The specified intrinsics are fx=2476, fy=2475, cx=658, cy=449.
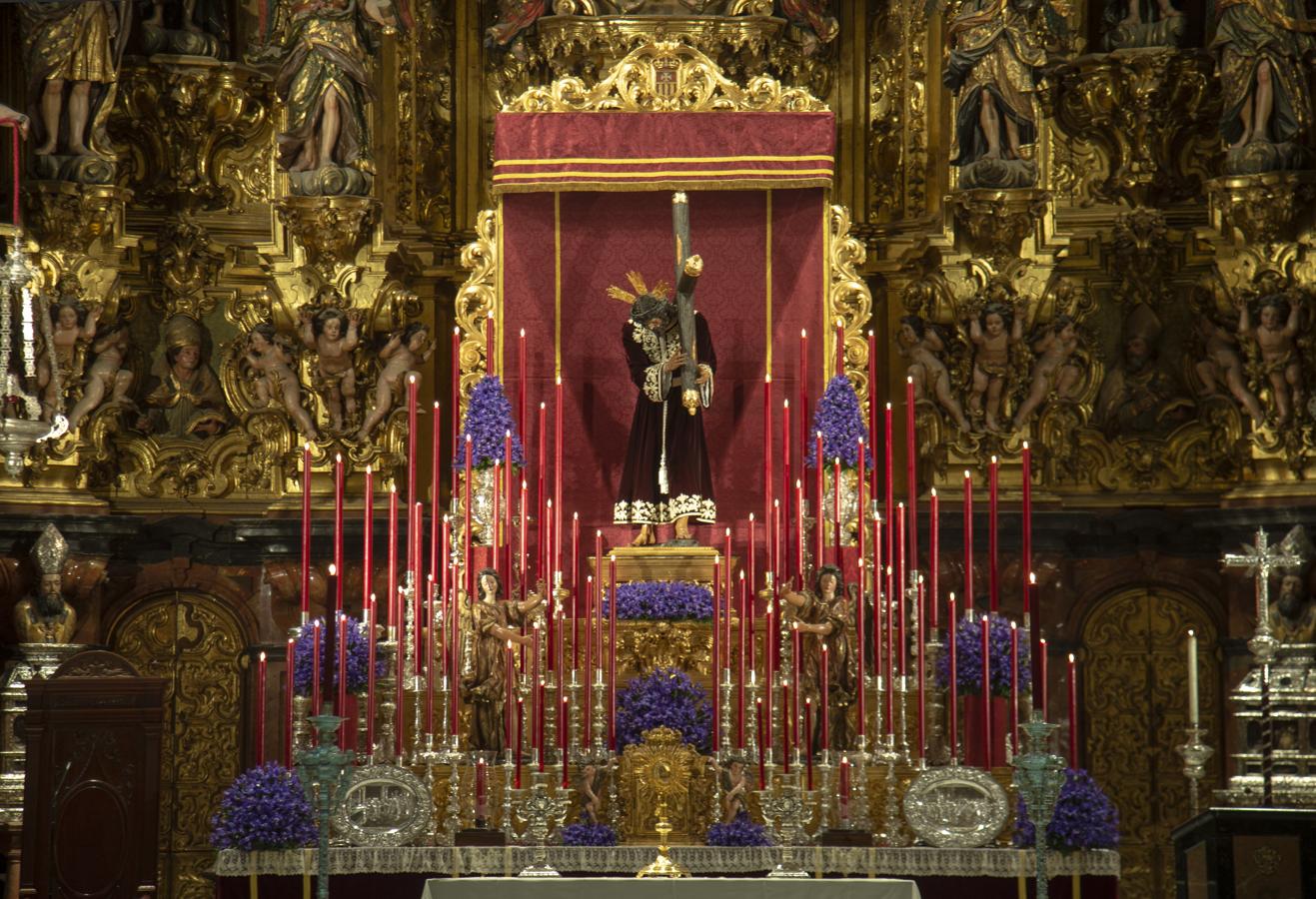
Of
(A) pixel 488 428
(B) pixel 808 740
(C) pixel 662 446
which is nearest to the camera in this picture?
(B) pixel 808 740

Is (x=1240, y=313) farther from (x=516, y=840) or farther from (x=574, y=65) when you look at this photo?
(x=516, y=840)

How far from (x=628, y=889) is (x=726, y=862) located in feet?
8.73

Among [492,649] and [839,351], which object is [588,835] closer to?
[492,649]

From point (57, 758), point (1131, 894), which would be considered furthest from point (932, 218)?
point (57, 758)

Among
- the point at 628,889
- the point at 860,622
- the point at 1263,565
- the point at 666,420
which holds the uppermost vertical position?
the point at 666,420

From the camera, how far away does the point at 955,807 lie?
13227 millimetres

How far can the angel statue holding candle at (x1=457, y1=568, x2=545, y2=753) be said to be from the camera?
13828 millimetres

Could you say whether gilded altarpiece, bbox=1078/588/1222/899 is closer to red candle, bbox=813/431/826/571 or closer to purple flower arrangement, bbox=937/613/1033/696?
purple flower arrangement, bbox=937/613/1033/696

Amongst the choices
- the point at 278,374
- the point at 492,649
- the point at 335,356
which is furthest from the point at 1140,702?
the point at 278,374

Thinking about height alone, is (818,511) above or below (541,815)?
above

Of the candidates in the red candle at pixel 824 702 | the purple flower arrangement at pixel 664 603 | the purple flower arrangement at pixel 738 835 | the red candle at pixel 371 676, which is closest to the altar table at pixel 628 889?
the red candle at pixel 824 702

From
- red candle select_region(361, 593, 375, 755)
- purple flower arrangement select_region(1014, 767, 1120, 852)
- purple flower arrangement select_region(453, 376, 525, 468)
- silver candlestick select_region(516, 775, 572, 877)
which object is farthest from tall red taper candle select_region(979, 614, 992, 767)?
purple flower arrangement select_region(453, 376, 525, 468)

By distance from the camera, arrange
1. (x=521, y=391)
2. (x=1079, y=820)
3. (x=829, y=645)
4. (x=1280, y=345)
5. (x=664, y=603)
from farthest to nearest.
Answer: (x=521, y=391)
(x=1280, y=345)
(x=664, y=603)
(x=829, y=645)
(x=1079, y=820)

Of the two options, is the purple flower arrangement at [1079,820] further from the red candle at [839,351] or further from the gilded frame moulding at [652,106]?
the gilded frame moulding at [652,106]
